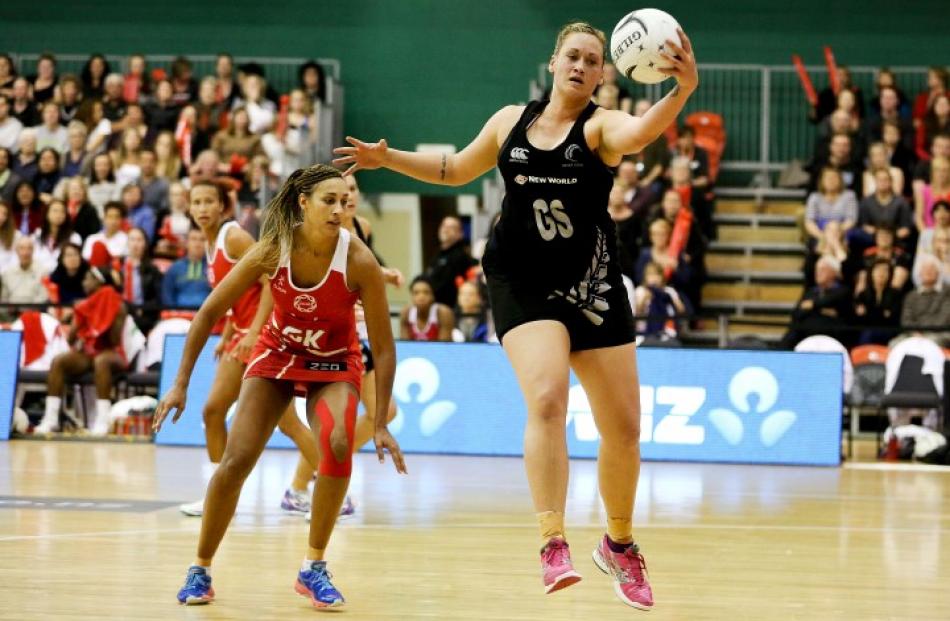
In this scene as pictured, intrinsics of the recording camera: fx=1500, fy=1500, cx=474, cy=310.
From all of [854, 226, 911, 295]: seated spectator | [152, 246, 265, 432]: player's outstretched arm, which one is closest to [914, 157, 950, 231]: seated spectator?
[854, 226, 911, 295]: seated spectator

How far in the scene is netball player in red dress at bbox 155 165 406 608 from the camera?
5.98 meters

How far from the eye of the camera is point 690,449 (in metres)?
12.4

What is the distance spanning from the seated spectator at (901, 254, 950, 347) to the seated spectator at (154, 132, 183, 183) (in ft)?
26.7

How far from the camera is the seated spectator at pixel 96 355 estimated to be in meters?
13.6

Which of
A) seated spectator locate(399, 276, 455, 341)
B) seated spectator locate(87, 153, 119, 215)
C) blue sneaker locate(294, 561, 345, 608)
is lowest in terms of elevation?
blue sneaker locate(294, 561, 345, 608)

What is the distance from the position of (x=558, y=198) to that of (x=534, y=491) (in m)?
1.10

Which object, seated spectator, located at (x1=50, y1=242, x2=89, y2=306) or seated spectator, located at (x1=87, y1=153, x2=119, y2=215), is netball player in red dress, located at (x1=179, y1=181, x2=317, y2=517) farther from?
seated spectator, located at (x1=87, y1=153, x2=119, y2=215)

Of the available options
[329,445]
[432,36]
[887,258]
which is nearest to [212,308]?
[329,445]

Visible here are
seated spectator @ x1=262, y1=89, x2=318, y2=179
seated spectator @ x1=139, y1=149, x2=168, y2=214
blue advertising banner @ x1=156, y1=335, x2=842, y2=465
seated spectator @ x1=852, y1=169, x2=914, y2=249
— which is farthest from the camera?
seated spectator @ x1=262, y1=89, x2=318, y2=179

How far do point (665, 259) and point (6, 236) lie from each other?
23.0 ft

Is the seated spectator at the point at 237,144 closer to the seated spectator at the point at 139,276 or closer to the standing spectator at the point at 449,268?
the seated spectator at the point at 139,276

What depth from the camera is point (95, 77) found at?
61.8 ft

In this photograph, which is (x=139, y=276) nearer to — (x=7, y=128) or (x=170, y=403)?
(x=7, y=128)

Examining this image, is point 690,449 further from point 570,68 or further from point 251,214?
point 570,68
